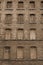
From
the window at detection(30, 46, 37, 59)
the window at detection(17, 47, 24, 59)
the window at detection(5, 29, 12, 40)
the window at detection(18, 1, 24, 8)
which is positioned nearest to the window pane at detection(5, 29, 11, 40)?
the window at detection(5, 29, 12, 40)

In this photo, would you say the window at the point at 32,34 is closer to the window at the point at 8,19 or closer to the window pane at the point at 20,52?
the window pane at the point at 20,52

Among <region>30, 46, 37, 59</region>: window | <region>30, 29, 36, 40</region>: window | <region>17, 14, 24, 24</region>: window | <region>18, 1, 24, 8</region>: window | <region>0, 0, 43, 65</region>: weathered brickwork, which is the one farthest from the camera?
<region>18, 1, 24, 8</region>: window

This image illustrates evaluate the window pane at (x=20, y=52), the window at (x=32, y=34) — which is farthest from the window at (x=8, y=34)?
the window at (x=32, y=34)

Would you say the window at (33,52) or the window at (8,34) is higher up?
the window at (8,34)

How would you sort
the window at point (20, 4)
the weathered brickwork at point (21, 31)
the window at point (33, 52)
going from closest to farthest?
the weathered brickwork at point (21, 31) < the window at point (33, 52) < the window at point (20, 4)

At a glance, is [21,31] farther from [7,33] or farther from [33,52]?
[33,52]

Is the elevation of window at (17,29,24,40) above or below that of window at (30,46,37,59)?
above

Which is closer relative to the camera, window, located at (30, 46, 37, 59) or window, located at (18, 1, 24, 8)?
window, located at (30, 46, 37, 59)

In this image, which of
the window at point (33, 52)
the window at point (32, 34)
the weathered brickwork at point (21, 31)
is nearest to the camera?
the weathered brickwork at point (21, 31)

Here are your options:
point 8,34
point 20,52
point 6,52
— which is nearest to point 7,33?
point 8,34

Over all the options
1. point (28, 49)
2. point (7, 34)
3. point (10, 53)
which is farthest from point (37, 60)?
point (7, 34)

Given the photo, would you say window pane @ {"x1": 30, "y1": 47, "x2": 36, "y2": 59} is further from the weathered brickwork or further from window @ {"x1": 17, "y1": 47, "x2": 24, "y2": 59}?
window @ {"x1": 17, "y1": 47, "x2": 24, "y2": 59}

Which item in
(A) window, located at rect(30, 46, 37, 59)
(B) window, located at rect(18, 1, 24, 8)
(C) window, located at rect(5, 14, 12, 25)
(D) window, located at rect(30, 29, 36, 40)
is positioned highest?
(B) window, located at rect(18, 1, 24, 8)

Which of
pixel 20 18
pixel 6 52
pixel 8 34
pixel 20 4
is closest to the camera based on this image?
pixel 6 52
